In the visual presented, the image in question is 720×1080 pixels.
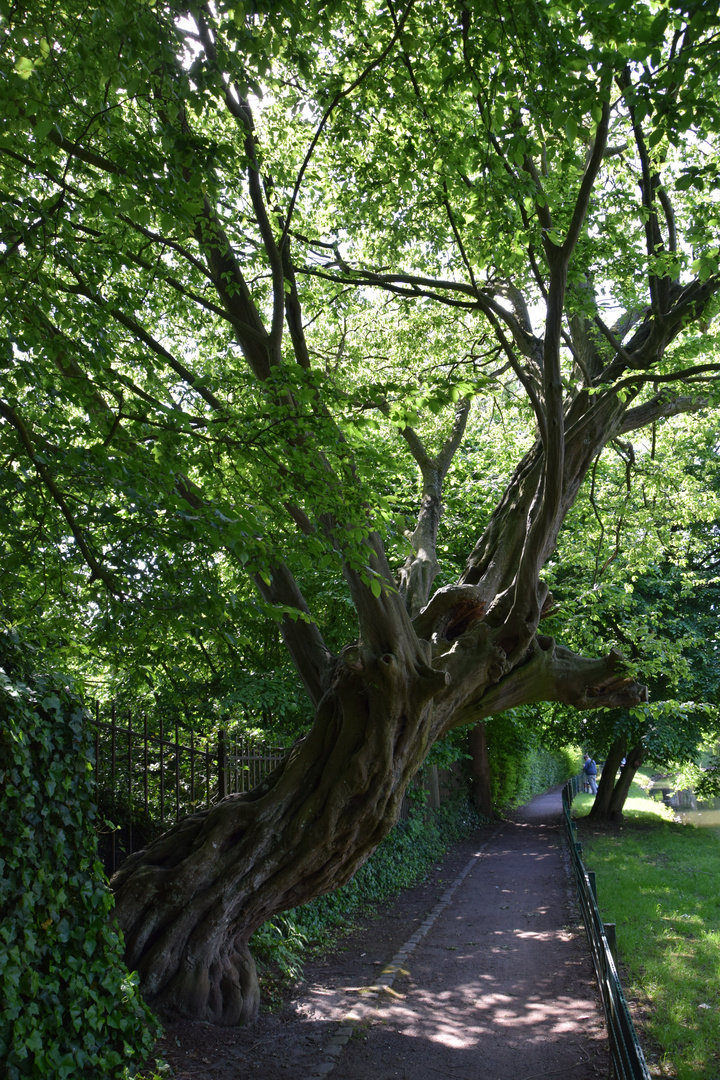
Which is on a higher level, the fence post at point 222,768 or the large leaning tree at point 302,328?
the large leaning tree at point 302,328

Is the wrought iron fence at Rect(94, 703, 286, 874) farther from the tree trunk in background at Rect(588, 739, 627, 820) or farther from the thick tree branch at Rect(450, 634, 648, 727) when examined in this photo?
the tree trunk in background at Rect(588, 739, 627, 820)

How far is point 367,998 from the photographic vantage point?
288 inches

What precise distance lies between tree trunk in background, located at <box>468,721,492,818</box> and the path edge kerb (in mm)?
10473

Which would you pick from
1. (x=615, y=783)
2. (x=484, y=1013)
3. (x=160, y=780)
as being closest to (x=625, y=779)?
(x=615, y=783)

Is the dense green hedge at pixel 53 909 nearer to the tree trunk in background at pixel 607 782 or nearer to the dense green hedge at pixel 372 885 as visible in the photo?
the dense green hedge at pixel 372 885

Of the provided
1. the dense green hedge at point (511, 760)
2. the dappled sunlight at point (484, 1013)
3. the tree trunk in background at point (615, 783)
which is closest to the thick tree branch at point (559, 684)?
the dappled sunlight at point (484, 1013)

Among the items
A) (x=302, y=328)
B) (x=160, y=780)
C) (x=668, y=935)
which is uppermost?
(x=302, y=328)

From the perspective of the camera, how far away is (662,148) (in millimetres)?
7105

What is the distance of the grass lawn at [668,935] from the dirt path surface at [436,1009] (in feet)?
1.59

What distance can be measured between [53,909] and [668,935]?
828 cm

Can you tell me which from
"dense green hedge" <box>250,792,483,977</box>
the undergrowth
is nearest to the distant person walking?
"dense green hedge" <box>250,792,483,977</box>

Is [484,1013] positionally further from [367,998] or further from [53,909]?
[53,909]

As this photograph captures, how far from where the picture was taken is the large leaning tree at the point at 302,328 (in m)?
4.93

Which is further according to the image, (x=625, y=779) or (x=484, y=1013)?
(x=625, y=779)
